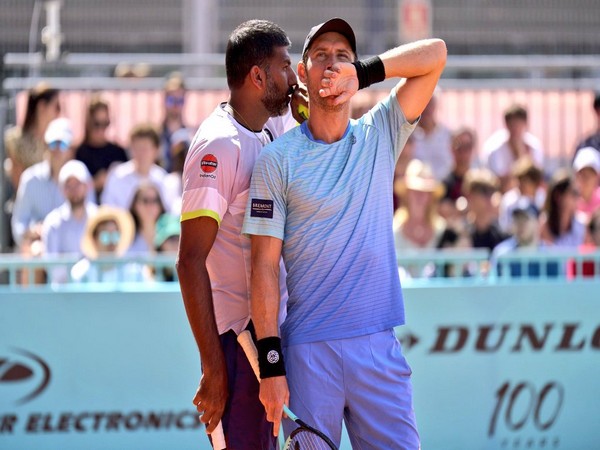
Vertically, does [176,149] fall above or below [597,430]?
above

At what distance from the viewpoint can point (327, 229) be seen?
4.71 metres

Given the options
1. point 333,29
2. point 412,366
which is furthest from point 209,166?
point 412,366

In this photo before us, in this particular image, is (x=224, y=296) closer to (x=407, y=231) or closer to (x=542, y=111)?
(x=407, y=231)

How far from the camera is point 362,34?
21156 millimetres

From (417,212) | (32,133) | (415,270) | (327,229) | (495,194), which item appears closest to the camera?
(327,229)

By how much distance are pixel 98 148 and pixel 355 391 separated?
6.39m

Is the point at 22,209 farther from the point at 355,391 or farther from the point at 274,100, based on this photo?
the point at 355,391

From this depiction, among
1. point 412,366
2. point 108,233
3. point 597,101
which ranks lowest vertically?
point 412,366

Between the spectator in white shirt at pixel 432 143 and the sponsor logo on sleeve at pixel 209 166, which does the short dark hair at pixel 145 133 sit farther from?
the sponsor logo on sleeve at pixel 209 166

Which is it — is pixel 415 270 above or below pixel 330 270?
below

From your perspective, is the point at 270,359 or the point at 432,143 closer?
the point at 270,359

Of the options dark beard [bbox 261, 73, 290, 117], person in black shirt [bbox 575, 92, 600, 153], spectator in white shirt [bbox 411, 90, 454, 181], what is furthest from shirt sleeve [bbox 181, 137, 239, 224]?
person in black shirt [bbox 575, 92, 600, 153]

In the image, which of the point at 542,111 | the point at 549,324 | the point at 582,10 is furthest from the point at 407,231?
the point at 582,10

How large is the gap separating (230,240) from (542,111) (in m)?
7.87
